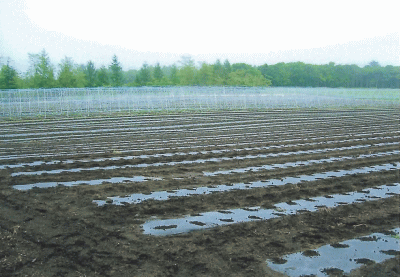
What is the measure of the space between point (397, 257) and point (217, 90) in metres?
28.5

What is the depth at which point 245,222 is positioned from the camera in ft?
19.0

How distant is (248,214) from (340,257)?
5.95 ft

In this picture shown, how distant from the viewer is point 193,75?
174ft

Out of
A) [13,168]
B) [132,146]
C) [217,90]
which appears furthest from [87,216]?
[217,90]

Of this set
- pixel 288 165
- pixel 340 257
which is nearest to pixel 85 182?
pixel 288 165

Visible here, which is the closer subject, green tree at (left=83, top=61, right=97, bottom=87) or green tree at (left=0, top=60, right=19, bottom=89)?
green tree at (left=0, top=60, right=19, bottom=89)

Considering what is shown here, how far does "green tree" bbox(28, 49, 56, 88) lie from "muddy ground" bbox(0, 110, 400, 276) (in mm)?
28255

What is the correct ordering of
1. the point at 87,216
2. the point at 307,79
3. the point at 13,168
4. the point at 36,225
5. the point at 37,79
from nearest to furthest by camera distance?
the point at 36,225 < the point at 87,216 < the point at 13,168 < the point at 37,79 < the point at 307,79

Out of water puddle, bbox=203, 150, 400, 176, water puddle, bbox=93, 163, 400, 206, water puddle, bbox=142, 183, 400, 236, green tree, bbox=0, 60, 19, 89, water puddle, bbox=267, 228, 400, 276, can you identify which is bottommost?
water puddle, bbox=267, 228, 400, 276

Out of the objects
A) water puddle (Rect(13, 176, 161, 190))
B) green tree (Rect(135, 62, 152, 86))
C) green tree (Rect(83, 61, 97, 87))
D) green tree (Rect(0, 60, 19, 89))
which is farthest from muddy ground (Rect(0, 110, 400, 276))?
green tree (Rect(135, 62, 152, 86))

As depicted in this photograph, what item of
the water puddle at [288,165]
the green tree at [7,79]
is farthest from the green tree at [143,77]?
the water puddle at [288,165]

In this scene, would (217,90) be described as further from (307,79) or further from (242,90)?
(307,79)

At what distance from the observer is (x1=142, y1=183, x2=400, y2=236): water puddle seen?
5.61m

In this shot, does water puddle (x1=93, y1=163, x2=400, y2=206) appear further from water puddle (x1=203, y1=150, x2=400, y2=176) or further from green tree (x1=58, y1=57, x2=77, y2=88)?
green tree (x1=58, y1=57, x2=77, y2=88)
